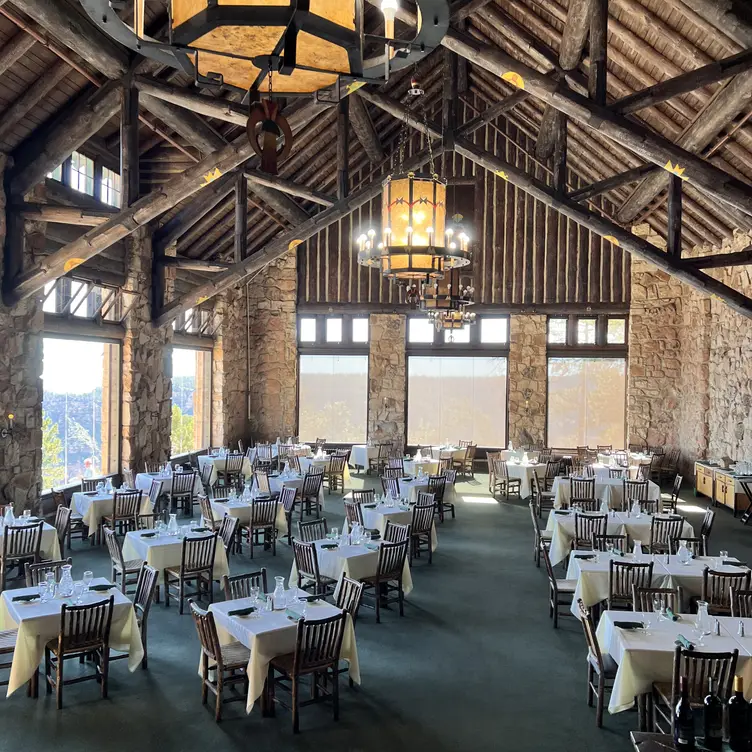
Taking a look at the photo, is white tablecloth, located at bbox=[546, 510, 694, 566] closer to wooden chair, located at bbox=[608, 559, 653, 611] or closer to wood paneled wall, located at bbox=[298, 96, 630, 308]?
wooden chair, located at bbox=[608, 559, 653, 611]

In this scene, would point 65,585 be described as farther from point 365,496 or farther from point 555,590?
point 365,496

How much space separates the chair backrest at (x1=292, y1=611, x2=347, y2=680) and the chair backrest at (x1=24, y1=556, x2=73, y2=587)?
2.62 m

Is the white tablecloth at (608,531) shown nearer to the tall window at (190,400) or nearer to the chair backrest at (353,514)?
the chair backrest at (353,514)

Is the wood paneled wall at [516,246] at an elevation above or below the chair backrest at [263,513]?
above

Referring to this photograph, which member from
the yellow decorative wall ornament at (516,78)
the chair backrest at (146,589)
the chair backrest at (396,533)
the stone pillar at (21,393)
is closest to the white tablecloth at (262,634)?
the chair backrest at (146,589)

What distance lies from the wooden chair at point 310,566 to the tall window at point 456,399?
38.8 ft

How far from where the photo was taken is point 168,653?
7109mm

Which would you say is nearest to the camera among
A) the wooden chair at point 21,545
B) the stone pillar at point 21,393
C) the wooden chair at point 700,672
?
the wooden chair at point 700,672

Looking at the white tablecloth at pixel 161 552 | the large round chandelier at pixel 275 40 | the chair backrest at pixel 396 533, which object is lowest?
the white tablecloth at pixel 161 552

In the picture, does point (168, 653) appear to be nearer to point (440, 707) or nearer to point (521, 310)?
point (440, 707)

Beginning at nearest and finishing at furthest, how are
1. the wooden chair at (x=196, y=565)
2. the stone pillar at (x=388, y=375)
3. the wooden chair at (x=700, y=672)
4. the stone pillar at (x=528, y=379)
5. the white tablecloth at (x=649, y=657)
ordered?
the wooden chair at (x=700, y=672)
the white tablecloth at (x=649, y=657)
the wooden chair at (x=196, y=565)
the stone pillar at (x=528, y=379)
the stone pillar at (x=388, y=375)

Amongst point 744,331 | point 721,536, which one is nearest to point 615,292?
point 744,331

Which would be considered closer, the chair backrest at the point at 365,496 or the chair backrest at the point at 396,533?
the chair backrest at the point at 396,533

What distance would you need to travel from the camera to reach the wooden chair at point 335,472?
626 inches
